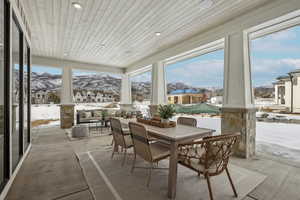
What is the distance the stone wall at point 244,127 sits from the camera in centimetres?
284

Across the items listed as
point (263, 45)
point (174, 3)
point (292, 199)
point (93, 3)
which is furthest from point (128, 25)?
point (292, 199)

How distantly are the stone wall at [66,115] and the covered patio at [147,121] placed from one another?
2.04m

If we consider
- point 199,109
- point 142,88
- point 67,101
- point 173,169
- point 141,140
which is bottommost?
point 173,169

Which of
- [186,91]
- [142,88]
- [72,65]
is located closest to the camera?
[186,91]

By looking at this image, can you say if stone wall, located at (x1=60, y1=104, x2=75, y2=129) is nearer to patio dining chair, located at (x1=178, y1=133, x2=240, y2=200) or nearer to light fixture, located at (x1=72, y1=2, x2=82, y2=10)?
light fixture, located at (x1=72, y1=2, x2=82, y2=10)

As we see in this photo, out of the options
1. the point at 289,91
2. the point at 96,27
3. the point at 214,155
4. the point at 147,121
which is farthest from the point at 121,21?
the point at 289,91

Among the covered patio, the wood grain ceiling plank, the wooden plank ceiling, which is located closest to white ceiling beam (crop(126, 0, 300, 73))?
the covered patio

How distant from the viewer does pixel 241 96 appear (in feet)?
9.55

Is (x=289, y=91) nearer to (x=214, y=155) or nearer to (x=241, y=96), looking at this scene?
(x=241, y=96)

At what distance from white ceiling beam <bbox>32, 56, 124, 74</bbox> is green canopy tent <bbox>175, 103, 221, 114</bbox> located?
419 cm

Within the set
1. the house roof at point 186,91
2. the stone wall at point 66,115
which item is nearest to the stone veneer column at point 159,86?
the house roof at point 186,91

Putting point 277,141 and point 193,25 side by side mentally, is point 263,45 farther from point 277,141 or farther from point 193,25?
point 277,141

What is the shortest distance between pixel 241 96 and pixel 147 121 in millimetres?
1975

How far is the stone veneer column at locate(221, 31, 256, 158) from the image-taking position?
9.38ft
